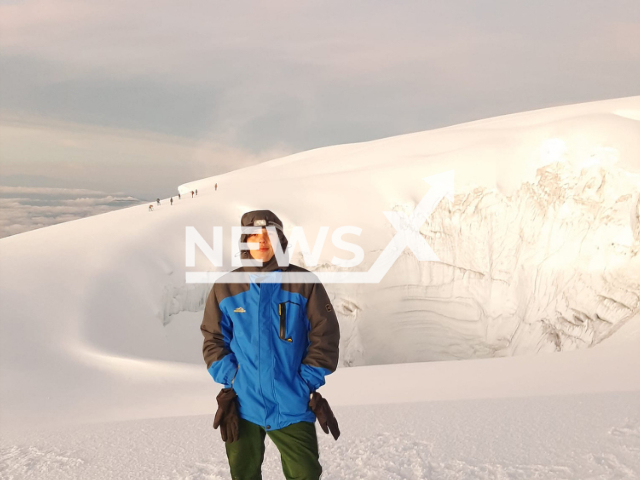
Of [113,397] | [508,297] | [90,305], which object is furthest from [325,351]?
[508,297]

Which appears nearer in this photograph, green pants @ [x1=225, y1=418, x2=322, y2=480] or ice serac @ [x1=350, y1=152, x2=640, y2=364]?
green pants @ [x1=225, y1=418, x2=322, y2=480]

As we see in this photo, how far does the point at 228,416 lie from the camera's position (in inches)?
120

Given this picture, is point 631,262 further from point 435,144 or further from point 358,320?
point 435,144

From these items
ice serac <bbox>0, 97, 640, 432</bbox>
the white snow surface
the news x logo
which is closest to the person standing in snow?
the white snow surface

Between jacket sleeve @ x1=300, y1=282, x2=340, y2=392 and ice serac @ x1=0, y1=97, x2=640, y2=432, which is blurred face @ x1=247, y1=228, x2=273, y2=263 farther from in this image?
ice serac @ x1=0, y1=97, x2=640, y2=432

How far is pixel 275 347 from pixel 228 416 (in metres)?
0.47

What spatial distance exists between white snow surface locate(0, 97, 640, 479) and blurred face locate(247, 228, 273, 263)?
2222mm

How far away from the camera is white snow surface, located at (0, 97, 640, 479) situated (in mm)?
5039

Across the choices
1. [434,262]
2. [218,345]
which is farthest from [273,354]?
[434,262]

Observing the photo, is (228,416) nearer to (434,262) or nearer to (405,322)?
(405,322)

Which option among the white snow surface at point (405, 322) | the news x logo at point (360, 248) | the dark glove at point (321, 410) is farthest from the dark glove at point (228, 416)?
the news x logo at point (360, 248)

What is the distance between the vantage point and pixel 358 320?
19000 mm

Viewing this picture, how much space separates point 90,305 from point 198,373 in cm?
599

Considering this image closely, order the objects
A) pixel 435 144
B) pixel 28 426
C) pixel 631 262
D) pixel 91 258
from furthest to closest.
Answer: pixel 435 144
pixel 91 258
pixel 631 262
pixel 28 426
